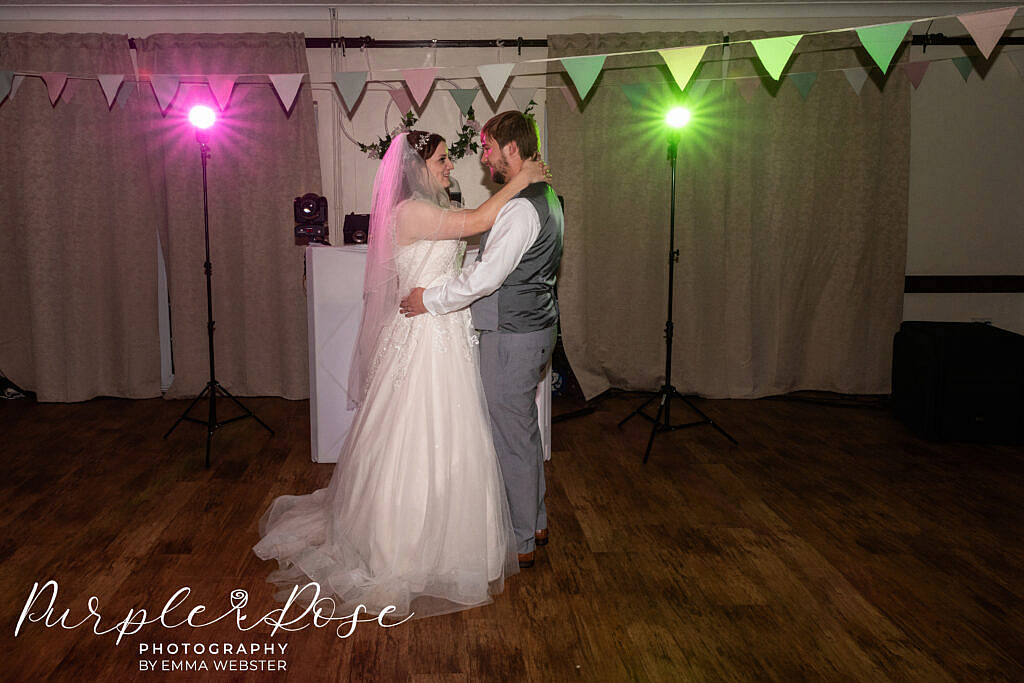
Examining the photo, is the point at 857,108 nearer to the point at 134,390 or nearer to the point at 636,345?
the point at 636,345

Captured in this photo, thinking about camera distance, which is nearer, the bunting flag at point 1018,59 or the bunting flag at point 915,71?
the bunting flag at point 915,71

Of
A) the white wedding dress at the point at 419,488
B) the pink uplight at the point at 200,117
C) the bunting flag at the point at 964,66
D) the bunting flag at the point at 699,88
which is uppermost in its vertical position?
the bunting flag at the point at 964,66

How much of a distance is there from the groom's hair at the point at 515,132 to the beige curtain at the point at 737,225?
2.61 m

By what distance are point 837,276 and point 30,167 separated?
545 centimetres

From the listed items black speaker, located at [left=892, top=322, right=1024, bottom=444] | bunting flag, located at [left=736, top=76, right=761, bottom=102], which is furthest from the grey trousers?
bunting flag, located at [left=736, top=76, right=761, bottom=102]

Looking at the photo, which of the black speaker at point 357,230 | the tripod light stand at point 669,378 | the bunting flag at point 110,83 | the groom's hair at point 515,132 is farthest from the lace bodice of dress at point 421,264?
the bunting flag at point 110,83

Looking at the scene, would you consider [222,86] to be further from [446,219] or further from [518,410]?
[518,410]

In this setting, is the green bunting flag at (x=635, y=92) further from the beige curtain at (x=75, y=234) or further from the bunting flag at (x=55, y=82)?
the bunting flag at (x=55, y=82)

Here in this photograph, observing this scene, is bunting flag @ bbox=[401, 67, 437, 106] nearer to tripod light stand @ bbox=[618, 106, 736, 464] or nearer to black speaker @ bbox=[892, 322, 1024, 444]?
tripod light stand @ bbox=[618, 106, 736, 464]

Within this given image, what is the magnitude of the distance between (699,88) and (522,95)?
118 cm

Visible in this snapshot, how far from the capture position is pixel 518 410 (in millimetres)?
2713

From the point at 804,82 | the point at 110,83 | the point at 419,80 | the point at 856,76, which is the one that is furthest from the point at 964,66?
→ the point at 110,83

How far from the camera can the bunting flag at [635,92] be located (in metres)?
5.17

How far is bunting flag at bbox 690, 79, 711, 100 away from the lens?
5.24 m
